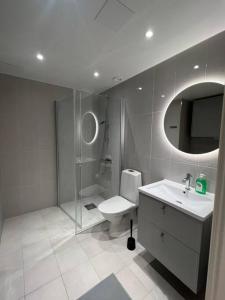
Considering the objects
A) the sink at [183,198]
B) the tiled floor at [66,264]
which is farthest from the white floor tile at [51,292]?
the sink at [183,198]

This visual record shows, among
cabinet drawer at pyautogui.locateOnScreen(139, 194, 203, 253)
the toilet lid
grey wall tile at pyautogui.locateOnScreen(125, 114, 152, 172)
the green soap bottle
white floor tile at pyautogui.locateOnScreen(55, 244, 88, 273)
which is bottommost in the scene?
white floor tile at pyautogui.locateOnScreen(55, 244, 88, 273)

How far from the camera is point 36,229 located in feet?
→ 6.97

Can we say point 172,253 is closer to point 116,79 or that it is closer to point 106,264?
point 106,264

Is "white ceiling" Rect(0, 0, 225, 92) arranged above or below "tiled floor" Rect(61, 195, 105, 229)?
above

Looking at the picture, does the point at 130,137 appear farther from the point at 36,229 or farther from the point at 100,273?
the point at 36,229

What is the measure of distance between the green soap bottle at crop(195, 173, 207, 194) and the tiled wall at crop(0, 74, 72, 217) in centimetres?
237

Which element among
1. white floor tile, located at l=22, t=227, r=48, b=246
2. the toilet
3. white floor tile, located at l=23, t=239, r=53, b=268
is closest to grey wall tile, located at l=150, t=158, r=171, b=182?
the toilet

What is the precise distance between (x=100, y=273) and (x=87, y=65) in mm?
2431

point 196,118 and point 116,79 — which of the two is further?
point 116,79

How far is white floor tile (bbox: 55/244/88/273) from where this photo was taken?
5.06 feet

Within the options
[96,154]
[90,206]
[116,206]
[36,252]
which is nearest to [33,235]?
[36,252]

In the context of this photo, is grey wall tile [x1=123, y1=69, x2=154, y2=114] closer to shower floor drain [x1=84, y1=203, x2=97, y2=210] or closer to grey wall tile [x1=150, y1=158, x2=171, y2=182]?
grey wall tile [x1=150, y1=158, x2=171, y2=182]

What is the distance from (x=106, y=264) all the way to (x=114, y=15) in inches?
92.9

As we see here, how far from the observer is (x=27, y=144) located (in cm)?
243
